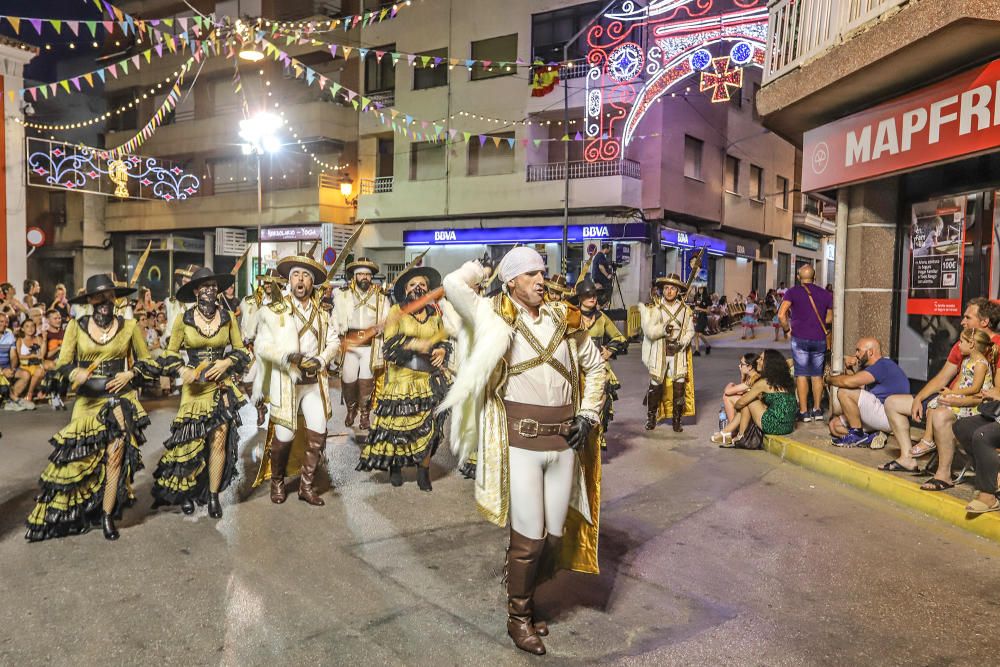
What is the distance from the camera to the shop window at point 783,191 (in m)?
34.7

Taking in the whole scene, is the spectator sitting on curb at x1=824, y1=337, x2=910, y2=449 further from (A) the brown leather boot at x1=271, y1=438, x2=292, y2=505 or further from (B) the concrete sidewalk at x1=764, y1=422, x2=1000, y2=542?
(A) the brown leather boot at x1=271, y1=438, x2=292, y2=505

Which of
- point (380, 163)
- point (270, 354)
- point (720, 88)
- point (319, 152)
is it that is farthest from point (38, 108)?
point (270, 354)

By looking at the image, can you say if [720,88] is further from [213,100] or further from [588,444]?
[213,100]

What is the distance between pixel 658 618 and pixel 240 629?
2.34 meters

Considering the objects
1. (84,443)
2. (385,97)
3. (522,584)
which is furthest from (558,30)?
(522,584)

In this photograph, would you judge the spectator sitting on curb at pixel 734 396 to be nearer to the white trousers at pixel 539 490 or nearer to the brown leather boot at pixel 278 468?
the brown leather boot at pixel 278 468

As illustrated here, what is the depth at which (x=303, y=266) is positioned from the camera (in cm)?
651

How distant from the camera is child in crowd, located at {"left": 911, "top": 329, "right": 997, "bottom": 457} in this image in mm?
6160

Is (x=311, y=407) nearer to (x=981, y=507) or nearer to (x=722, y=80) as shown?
(x=981, y=507)

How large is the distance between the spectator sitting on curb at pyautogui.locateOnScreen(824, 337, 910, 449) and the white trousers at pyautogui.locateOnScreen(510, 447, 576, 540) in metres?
5.15

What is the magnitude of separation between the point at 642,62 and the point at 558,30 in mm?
4391

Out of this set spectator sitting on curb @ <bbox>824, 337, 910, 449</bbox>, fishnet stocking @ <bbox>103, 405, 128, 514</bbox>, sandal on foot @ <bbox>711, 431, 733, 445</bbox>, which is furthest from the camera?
sandal on foot @ <bbox>711, 431, 733, 445</bbox>

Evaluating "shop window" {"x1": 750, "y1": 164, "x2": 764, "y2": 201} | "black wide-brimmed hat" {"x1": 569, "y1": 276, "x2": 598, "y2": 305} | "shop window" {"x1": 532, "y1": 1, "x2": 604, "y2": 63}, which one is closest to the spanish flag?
"shop window" {"x1": 532, "y1": 1, "x2": 604, "y2": 63}

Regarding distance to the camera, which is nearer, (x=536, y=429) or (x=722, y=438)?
(x=536, y=429)
